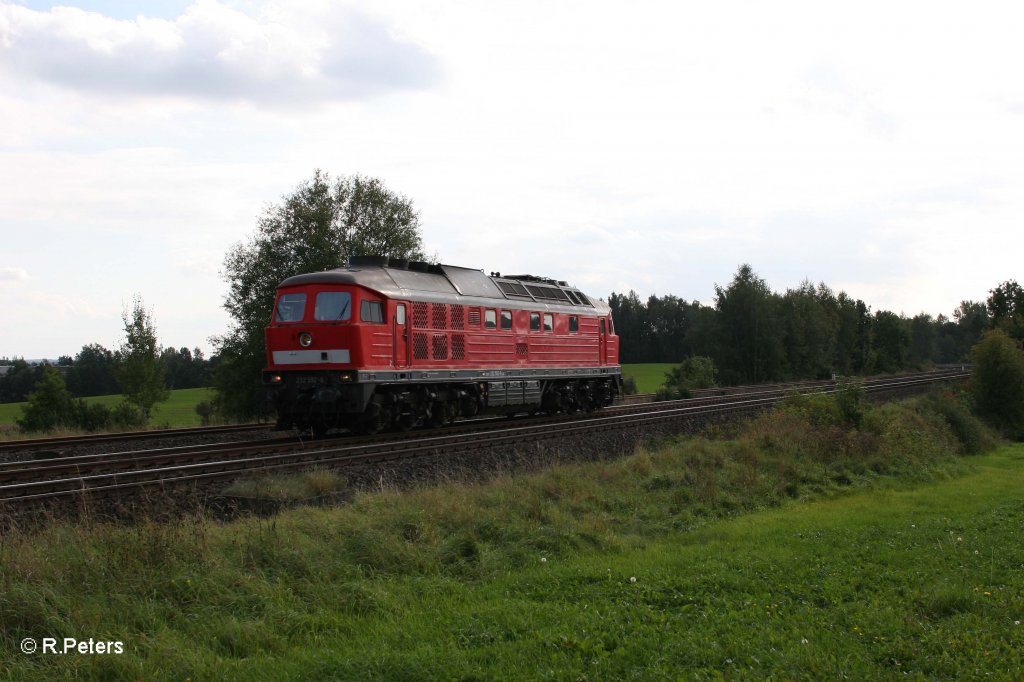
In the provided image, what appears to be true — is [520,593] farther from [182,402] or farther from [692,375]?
[182,402]

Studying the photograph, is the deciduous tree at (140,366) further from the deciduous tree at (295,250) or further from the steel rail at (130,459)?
the steel rail at (130,459)

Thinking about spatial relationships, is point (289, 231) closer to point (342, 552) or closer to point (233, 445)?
point (233, 445)

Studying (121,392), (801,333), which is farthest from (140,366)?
(801,333)

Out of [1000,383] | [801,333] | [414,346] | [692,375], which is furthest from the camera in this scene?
[801,333]

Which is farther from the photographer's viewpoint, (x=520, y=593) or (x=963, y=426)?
(x=963, y=426)

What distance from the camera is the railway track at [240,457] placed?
12781mm

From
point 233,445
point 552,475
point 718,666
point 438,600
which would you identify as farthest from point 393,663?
point 233,445

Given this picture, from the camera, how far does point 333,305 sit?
19.2 meters

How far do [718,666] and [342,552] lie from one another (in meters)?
4.56

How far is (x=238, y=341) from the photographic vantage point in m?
43.2

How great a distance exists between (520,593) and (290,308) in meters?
12.8

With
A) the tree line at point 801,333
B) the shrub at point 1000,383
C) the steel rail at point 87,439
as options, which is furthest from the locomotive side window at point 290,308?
the tree line at point 801,333

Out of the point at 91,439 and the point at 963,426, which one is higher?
the point at 91,439

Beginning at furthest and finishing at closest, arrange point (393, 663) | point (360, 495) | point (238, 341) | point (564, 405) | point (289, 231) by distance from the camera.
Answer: point (289, 231) < point (238, 341) < point (564, 405) < point (360, 495) < point (393, 663)
